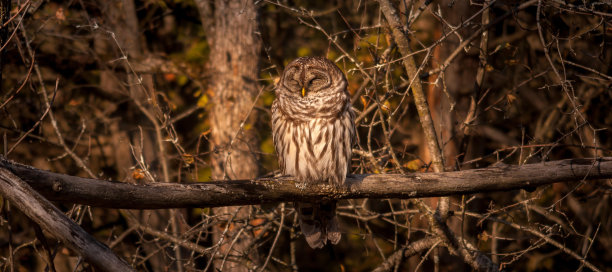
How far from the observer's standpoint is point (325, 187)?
12.5 ft

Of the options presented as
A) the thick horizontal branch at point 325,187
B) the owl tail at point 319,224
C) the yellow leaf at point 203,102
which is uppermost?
the yellow leaf at point 203,102

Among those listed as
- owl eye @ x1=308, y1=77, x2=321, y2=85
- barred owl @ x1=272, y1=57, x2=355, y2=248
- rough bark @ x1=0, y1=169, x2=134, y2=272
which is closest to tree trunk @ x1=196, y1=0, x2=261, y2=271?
barred owl @ x1=272, y1=57, x2=355, y2=248

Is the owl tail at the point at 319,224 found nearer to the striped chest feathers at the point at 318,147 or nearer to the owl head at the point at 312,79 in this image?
the striped chest feathers at the point at 318,147

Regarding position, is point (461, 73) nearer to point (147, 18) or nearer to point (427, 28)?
point (427, 28)

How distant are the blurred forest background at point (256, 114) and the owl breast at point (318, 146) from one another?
0.48 metres

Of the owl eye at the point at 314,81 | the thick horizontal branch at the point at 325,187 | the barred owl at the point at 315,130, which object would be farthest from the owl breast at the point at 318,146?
the thick horizontal branch at the point at 325,187

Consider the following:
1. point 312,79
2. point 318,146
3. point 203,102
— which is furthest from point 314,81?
point 203,102

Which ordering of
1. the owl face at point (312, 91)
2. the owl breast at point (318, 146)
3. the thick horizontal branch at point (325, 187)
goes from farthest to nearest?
the owl face at point (312, 91)
the owl breast at point (318, 146)
the thick horizontal branch at point (325, 187)

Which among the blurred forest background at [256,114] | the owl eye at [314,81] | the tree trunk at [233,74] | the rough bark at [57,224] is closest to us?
the rough bark at [57,224]

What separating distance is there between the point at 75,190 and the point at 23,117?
16.3 feet

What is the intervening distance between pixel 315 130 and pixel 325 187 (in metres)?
0.68

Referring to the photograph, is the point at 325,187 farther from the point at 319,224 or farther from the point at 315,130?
the point at 319,224

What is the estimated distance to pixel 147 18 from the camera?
7.69 m

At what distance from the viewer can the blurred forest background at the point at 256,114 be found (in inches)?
202
